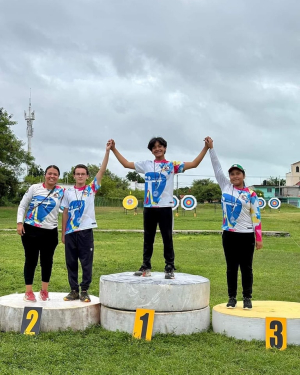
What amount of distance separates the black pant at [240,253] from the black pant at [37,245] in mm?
2011

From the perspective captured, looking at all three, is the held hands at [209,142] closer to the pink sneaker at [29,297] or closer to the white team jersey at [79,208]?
the white team jersey at [79,208]

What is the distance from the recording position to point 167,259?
5285 millimetres

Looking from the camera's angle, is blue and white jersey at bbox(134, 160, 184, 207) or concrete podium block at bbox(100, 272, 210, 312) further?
blue and white jersey at bbox(134, 160, 184, 207)

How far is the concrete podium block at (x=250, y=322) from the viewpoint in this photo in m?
Answer: 4.50

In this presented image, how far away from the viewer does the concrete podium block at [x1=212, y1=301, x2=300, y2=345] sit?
4.50 m

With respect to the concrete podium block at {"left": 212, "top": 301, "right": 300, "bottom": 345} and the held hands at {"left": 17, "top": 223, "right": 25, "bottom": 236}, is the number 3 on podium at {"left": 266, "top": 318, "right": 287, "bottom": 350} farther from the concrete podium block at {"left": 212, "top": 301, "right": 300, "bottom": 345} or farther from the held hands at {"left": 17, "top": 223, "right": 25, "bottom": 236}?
the held hands at {"left": 17, "top": 223, "right": 25, "bottom": 236}

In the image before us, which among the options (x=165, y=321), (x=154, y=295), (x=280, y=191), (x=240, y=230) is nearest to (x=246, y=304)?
(x=240, y=230)

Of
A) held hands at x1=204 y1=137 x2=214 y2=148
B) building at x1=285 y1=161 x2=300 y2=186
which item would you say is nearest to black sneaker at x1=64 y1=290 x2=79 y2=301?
held hands at x1=204 y1=137 x2=214 y2=148

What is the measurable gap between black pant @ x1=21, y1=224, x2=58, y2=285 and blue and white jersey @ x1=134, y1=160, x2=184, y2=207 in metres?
1.18

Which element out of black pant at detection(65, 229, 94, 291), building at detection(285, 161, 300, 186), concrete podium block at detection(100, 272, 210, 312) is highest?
building at detection(285, 161, 300, 186)

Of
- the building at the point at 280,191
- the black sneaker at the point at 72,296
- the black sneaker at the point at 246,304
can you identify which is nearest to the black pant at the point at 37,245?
the black sneaker at the point at 72,296

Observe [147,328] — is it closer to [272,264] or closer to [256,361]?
[256,361]

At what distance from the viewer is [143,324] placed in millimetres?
4590

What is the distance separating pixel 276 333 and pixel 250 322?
27cm
